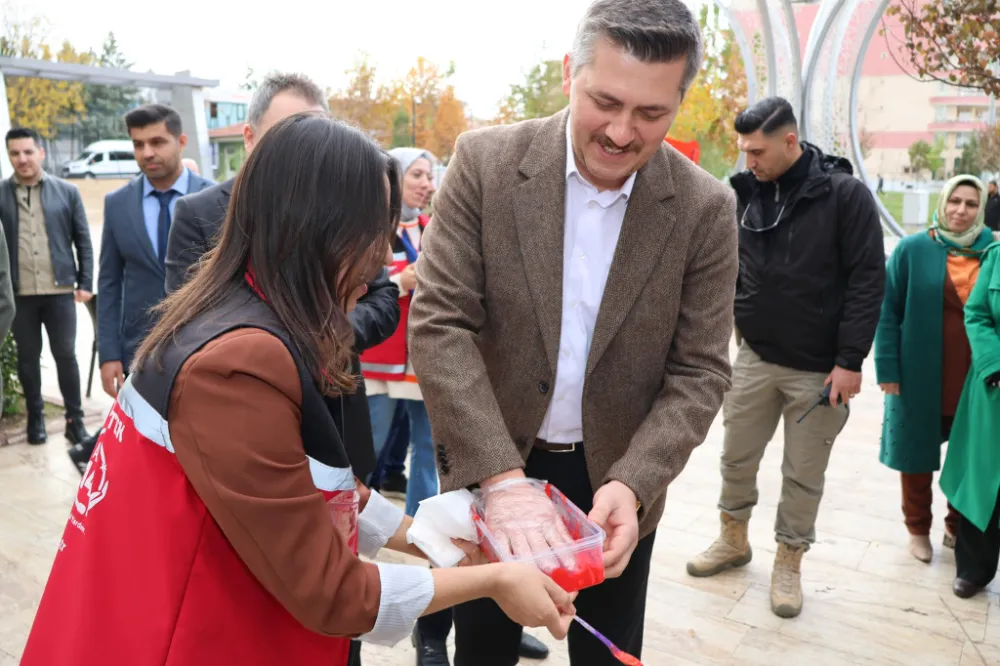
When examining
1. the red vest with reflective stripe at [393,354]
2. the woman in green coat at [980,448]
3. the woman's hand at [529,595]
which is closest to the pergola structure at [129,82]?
Result: the red vest with reflective stripe at [393,354]

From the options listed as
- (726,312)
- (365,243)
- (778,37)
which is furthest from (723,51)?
(365,243)

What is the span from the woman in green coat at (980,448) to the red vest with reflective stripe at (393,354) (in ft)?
7.76

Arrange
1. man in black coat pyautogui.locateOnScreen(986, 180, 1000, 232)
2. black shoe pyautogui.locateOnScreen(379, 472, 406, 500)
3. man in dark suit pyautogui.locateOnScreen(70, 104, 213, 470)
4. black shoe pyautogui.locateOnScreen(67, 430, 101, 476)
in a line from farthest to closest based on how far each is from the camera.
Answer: man in black coat pyautogui.locateOnScreen(986, 180, 1000, 232)
black shoe pyautogui.locateOnScreen(67, 430, 101, 476)
black shoe pyautogui.locateOnScreen(379, 472, 406, 500)
man in dark suit pyautogui.locateOnScreen(70, 104, 213, 470)

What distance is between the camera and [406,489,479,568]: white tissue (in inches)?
58.9

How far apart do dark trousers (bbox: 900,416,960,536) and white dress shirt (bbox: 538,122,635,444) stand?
2562mm

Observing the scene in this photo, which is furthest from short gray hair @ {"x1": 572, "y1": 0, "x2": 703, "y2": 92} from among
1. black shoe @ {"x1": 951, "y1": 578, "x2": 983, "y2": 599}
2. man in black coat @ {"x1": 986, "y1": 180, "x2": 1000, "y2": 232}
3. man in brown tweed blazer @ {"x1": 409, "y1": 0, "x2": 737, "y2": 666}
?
man in black coat @ {"x1": 986, "y1": 180, "x2": 1000, "y2": 232}

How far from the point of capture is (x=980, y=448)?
317 centimetres

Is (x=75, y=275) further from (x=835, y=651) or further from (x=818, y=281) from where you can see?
(x=835, y=651)

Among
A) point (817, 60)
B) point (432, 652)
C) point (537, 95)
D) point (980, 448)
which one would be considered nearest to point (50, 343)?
point (432, 652)

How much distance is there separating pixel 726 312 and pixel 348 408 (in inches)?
34.2

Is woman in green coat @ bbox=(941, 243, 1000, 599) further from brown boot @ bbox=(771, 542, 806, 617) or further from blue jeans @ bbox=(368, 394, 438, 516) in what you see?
blue jeans @ bbox=(368, 394, 438, 516)

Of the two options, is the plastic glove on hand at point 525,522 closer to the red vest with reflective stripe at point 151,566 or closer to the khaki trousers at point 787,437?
the red vest with reflective stripe at point 151,566

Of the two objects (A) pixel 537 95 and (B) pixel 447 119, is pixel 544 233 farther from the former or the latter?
(B) pixel 447 119

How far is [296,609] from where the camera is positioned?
113 centimetres
